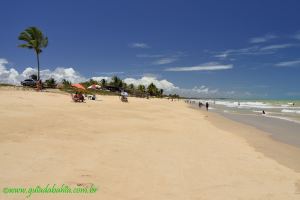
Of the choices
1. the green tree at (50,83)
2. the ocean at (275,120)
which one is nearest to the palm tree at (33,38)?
the green tree at (50,83)

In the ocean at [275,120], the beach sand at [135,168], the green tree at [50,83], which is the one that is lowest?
the ocean at [275,120]

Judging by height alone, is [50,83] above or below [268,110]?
above

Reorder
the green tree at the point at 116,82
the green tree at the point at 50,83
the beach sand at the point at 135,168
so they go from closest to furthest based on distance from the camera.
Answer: the beach sand at the point at 135,168 → the green tree at the point at 50,83 → the green tree at the point at 116,82

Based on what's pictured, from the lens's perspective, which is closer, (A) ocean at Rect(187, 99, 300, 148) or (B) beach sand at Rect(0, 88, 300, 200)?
(B) beach sand at Rect(0, 88, 300, 200)

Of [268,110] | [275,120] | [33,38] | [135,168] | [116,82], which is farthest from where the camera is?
[116,82]

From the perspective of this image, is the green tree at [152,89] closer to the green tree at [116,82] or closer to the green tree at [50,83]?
the green tree at [116,82]

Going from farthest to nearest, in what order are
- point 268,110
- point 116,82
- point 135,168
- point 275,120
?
point 116,82 → point 268,110 → point 275,120 → point 135,168

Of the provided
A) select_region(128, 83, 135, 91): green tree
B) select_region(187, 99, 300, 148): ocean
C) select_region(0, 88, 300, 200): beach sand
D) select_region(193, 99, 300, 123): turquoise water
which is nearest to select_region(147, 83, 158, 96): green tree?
select_region(128, 83, 135, 91): green tree

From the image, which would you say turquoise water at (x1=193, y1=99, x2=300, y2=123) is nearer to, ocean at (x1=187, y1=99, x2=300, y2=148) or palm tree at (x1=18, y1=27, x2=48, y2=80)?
ocean at (x1=187, y1=99, x2=300, y2=148)

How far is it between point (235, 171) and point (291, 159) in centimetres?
373

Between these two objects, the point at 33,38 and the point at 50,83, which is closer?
the point at 33,38

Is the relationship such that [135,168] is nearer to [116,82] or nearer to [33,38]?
[33,38]

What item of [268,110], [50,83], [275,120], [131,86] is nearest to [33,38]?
[50,83]

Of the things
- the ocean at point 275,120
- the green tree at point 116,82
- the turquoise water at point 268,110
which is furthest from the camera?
the green tree at point 116,82
